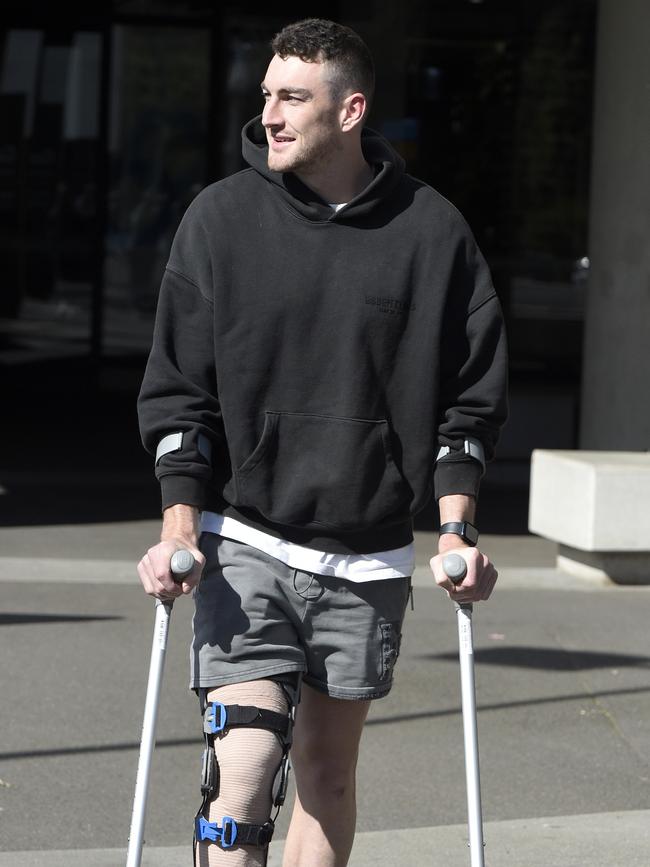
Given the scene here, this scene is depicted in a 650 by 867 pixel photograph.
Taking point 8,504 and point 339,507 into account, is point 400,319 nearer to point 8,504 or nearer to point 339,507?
point 339,507

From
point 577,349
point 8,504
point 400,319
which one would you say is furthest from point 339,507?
point 577,349

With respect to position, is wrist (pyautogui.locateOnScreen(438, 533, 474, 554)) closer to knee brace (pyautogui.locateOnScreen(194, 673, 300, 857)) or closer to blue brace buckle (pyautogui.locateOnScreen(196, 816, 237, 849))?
knee brace (pyautogui.locateOnScreen(194, 673, 300, 857))

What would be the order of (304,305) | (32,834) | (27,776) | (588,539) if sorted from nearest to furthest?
1. (304,305)
2. (32,834)
3. (27,776)
4. (588,539)

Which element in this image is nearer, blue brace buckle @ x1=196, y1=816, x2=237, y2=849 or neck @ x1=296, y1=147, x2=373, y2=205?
blue brace buckle @ x1=196, y1=816, x2=237, y2=849

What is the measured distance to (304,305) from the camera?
10.8ft

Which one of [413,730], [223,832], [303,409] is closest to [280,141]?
[303,409]

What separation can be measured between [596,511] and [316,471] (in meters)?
5.21

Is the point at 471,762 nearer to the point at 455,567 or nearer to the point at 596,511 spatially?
the point at 455,567

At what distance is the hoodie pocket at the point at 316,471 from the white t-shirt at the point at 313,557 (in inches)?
2.5

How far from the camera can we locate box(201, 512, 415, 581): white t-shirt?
11.0 feet

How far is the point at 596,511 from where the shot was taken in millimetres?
8320

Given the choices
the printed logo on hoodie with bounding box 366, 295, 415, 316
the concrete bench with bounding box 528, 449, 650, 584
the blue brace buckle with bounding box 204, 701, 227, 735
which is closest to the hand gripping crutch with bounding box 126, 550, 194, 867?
the blue brace buckle with bounding box 204, 701, 227, 735

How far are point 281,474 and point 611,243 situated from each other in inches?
323

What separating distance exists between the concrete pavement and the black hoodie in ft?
5.08
